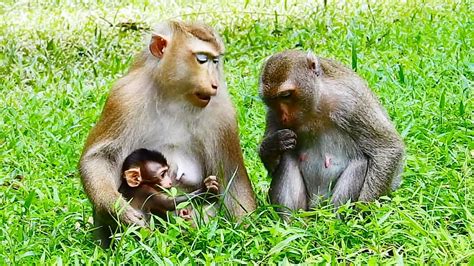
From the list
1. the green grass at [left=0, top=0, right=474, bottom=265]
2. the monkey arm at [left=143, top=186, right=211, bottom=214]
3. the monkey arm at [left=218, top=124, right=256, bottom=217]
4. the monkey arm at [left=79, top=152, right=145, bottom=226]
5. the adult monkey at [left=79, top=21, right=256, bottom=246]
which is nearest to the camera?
the green grass at [left=0, top=0, right=474, bottom=265]

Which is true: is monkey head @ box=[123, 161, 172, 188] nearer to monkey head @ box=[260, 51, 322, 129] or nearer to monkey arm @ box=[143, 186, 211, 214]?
monkey arm @ box=[143, 186, 211, 214]

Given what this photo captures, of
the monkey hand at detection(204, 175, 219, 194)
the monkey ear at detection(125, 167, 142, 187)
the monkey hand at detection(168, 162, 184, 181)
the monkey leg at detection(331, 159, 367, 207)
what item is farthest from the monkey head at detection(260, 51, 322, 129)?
the monkey ear at detection(125, 167, 142, 187)

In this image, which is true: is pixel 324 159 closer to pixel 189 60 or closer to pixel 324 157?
pixel 324 157

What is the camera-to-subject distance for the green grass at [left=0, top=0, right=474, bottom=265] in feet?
16.1

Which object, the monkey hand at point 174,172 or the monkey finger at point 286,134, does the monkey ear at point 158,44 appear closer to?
the monkey hand at point 174,172

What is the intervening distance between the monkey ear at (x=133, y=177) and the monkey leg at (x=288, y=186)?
0.86m

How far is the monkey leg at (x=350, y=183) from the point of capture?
5559 mm

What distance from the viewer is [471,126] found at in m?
6.73

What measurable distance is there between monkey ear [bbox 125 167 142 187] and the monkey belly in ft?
3.41

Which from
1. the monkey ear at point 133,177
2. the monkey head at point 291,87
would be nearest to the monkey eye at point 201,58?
the monkey head at point 291,87

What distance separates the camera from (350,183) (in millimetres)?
5602

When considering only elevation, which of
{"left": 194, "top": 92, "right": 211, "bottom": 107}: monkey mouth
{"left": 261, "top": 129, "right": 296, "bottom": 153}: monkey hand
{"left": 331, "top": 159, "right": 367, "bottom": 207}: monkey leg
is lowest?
{"left": 331, "top": 159, "right": 367, "bottom": 207}: monkey leg

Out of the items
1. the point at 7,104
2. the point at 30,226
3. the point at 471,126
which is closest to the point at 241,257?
the point at 30,226

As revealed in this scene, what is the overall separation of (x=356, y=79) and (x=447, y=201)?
934 mm
